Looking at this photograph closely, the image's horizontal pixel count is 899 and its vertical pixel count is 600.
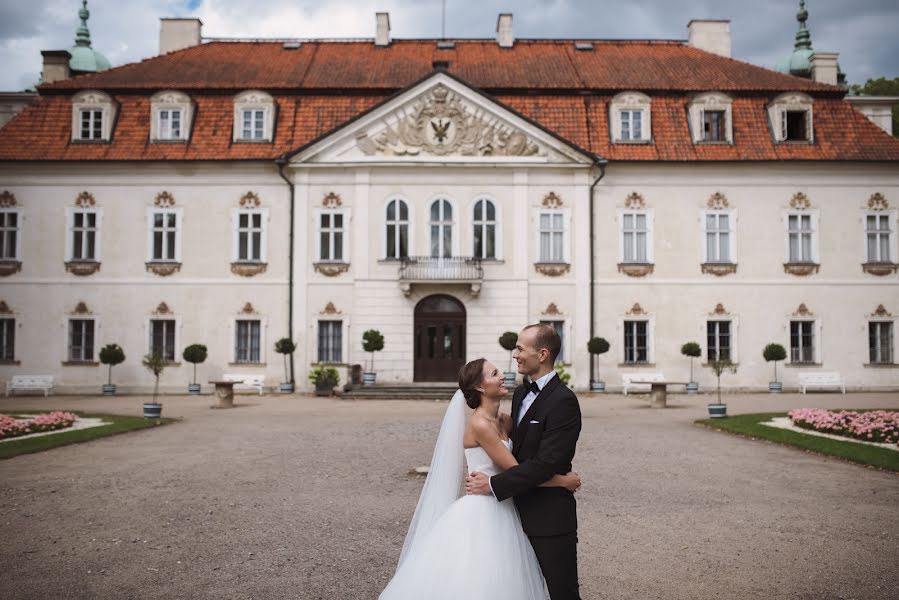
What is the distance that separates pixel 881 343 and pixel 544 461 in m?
28.4

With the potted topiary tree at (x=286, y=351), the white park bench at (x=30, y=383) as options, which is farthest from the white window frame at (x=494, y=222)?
the white park bench at (x=30, y=383)

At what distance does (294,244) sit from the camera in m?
28.0

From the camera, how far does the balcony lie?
88.6ft

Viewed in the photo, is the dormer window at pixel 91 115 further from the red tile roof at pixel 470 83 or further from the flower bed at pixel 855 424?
the flower bed at pixel 855 424

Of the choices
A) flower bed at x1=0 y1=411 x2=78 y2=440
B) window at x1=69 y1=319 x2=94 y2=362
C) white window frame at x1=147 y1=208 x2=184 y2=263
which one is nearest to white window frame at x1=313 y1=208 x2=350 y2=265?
white window frame at x1=147 y1=208 x2=184 y2=263

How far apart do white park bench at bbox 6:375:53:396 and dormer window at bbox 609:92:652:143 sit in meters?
21.9

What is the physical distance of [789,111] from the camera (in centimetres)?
2869

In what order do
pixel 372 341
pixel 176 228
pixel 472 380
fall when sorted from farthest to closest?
pixel 176 228
pixel 372 341
pixel 472 380

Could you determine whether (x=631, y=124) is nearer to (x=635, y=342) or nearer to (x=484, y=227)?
(x=484, y=227)

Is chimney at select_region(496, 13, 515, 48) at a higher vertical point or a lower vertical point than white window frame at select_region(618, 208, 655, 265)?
higher

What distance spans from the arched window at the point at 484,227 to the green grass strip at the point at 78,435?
13446 mm

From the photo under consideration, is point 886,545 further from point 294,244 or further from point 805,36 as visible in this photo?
point 805,36

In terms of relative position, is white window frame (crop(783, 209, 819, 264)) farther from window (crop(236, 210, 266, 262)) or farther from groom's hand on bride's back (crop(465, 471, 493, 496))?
groom's hand on bride's back (crop(465, 471, 493, 496))

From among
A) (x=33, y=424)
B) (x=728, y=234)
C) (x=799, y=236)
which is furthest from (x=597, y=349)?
(x=33, y=424)
